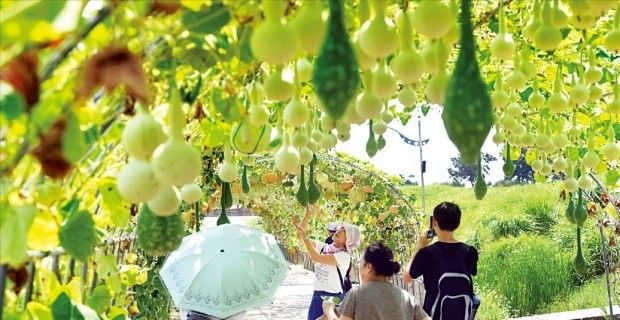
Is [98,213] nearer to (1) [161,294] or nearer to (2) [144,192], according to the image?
(2) [144,192]

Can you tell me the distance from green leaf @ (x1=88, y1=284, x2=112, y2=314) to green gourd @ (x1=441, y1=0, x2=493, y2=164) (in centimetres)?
96

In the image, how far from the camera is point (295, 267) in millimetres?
11672

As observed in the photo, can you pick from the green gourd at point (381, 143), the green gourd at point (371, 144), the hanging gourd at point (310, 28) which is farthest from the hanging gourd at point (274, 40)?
the green gourd at point (381, 143)

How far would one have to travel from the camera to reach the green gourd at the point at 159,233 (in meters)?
0.99

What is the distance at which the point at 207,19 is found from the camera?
2.95 ft

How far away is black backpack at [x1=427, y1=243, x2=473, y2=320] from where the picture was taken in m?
2.93

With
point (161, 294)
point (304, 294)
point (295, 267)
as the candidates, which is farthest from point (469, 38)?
point (295, 267)

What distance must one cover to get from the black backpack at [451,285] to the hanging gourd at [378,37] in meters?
2.30

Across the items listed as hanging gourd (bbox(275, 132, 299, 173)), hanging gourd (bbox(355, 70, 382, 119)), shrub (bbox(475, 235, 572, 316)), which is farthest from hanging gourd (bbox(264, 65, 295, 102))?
shrub (bbox(475, 235, 572, 316))

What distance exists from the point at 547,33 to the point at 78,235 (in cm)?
83

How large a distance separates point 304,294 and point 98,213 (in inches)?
293

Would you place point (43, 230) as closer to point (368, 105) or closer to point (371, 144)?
point (368, 105)

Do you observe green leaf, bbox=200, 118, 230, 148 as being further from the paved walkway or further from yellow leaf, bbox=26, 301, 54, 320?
the paved walkway

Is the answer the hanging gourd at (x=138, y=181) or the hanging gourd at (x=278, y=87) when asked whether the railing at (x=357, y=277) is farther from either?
the hanging gourd at (x=138, y=181)
